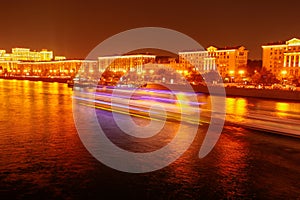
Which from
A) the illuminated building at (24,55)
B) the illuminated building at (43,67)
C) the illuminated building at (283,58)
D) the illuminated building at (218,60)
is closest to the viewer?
the illuminated building at (283,58)

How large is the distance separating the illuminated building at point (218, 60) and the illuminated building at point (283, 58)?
20.1 feet

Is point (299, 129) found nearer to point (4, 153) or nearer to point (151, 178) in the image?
point (151, 178)

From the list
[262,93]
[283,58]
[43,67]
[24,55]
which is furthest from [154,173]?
[24,55]

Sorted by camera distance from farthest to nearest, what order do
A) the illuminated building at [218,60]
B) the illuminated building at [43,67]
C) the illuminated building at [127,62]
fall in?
the illuminated building at [43,67]
the illuminated building at [127,62]
the illuminated building at [218,60]

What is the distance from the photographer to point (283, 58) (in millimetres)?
87062

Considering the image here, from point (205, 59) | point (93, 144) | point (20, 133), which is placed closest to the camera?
point (93, 144)

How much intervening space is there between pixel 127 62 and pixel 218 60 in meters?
33.1

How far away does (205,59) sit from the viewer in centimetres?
9950

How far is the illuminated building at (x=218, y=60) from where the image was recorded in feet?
308

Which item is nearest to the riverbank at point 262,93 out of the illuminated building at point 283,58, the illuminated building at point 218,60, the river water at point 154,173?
the river water at point 154,173

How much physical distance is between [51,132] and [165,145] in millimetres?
4455

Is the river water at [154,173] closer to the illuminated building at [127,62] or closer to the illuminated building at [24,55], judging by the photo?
the illuminated building at [127,62]

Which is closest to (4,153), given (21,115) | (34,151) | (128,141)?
(34,151)

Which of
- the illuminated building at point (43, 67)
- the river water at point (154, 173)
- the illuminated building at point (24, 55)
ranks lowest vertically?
the river water at point (154, 173)
